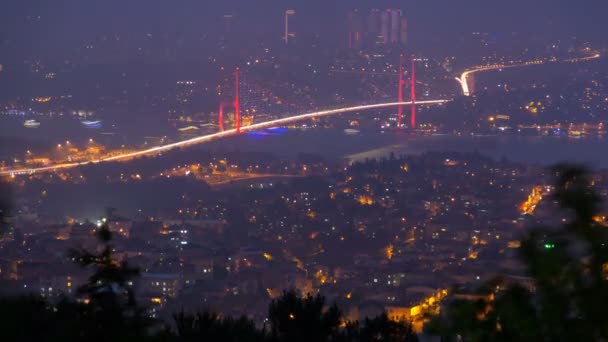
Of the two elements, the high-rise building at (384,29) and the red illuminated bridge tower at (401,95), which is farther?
the high-rise building at (384,29)

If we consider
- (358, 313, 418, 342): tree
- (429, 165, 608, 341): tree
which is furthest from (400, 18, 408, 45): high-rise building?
(429, 165, 608, 341): tree

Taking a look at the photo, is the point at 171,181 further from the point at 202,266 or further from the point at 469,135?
the point at 469,135

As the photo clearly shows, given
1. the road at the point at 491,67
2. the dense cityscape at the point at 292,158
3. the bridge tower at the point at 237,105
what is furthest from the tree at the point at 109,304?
the road at the point at 491,67

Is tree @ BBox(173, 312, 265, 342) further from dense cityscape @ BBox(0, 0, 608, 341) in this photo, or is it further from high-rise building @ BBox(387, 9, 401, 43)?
high-rise building @ BBox(387, 9, 401, 43)

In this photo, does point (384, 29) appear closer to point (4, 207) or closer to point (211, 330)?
point (211, 330)

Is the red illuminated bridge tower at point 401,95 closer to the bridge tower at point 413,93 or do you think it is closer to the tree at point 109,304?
the bridge tower at point 413,93

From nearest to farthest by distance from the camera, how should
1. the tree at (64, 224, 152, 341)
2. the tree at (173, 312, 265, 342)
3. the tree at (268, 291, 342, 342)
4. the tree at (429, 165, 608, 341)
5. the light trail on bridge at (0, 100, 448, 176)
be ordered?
1. the tree at (429, 165, 608, 341)
2. the tree at (64, 224, 152, 341)
3. the tree at (173, 312, 265, 342)
4. the tree at (268, 291, 342, 342)
5. the light trail on bridge at (0, 100, 448, 176)
